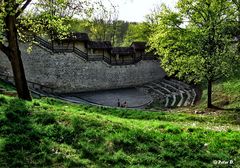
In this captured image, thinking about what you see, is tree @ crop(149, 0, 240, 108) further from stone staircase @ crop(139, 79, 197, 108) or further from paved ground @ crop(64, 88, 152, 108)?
paved ground @ crop(64, 88, 152, 108)

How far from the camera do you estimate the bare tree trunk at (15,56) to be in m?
14.8

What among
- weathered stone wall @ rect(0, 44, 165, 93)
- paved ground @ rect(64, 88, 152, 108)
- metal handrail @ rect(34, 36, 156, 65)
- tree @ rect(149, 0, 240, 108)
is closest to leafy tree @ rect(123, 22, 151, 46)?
metal handrail @ rect(34, 36, 156, 65)

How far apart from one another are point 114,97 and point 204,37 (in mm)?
16231

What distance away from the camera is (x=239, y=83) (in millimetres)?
29953

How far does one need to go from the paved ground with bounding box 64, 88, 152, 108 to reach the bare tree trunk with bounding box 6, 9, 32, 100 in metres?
17.8

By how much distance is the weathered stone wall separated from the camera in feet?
114

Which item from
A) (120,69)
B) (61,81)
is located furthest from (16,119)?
(120,69)

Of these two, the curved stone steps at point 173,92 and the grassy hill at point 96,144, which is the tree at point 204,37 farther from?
the grassy hill at point 96,144

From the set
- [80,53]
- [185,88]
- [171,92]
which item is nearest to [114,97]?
[80,53]

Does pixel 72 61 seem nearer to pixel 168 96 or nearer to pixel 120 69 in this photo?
pixel 120 69

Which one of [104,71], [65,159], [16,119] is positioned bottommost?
[65,159]

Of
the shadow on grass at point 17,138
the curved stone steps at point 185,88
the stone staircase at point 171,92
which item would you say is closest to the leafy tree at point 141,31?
the stone staircase at point 171,92

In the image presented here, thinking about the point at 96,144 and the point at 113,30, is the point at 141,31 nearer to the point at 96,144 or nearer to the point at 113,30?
the point at 113,30

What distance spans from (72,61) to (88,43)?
20.1 ft
